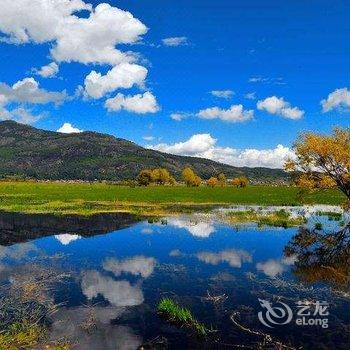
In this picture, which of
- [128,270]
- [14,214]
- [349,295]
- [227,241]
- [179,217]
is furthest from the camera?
[14,214]

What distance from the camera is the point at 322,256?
103ft

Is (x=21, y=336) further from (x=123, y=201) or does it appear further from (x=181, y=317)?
(x=123, y=201)

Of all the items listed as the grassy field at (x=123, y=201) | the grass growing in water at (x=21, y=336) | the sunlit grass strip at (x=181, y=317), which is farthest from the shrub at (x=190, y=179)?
the grass growing in water at (x=21, y=336)

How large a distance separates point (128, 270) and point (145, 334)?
10992 mm

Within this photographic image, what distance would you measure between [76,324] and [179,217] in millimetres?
41082

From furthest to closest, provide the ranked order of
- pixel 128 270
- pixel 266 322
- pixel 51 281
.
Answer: pixel 128 270
pixel 51 281
pixel 266 322

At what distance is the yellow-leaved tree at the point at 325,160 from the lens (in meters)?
46.6

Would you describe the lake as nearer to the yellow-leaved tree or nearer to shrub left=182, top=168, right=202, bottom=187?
the yellow-leaved tree

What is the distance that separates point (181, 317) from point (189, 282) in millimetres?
6919

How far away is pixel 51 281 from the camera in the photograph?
2422 cm

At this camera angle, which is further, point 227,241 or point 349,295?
point 227,241

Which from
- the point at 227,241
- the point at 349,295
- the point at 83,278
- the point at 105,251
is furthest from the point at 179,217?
the point at 349,295

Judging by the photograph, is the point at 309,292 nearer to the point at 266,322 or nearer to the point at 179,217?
the point at 266,322

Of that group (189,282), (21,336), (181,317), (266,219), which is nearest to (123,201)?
(266,219)
